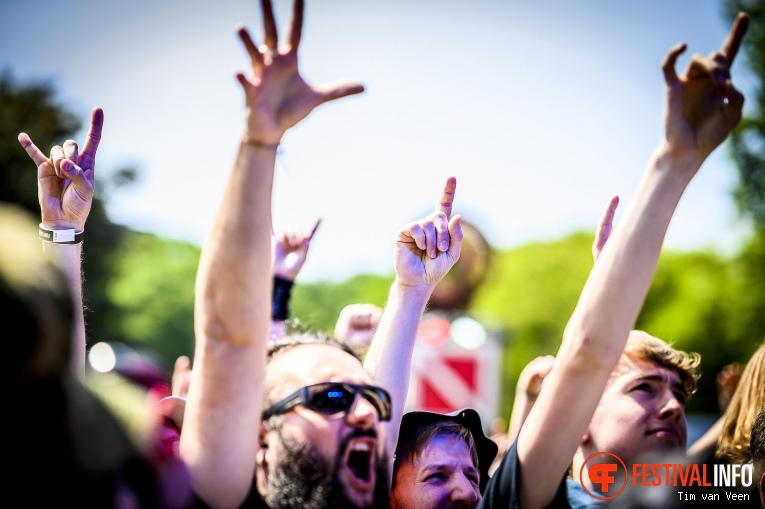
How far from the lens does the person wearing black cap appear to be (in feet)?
8.33

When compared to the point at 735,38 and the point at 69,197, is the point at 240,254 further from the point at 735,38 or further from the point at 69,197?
the point at 735,38

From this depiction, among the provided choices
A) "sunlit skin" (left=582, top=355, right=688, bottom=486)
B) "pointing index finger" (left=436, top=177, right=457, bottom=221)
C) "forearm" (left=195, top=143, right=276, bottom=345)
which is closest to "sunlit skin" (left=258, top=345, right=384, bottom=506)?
"forearm" (left=195, top=143, right=276, bottom=345)

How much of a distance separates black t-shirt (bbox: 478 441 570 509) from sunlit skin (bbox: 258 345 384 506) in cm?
32

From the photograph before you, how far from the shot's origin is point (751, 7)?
2005 centimetres

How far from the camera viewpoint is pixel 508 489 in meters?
1.99

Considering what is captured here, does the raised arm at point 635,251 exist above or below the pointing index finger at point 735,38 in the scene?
below

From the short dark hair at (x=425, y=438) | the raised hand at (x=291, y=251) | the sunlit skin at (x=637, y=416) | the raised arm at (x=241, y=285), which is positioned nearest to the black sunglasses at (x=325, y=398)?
the raised arm at (x=241, y=285)

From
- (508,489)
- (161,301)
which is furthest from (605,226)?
(161,301)

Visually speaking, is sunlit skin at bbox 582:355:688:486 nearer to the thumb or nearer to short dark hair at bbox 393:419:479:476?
short dark hair at bbox 393:419:479:476

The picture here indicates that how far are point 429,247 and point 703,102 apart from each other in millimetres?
1123

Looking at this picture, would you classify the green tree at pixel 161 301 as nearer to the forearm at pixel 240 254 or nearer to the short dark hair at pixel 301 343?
the short dark hair at pixel 301 343

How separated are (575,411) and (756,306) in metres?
24.3

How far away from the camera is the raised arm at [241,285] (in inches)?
68.3

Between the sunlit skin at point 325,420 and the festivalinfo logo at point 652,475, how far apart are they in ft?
3.75
